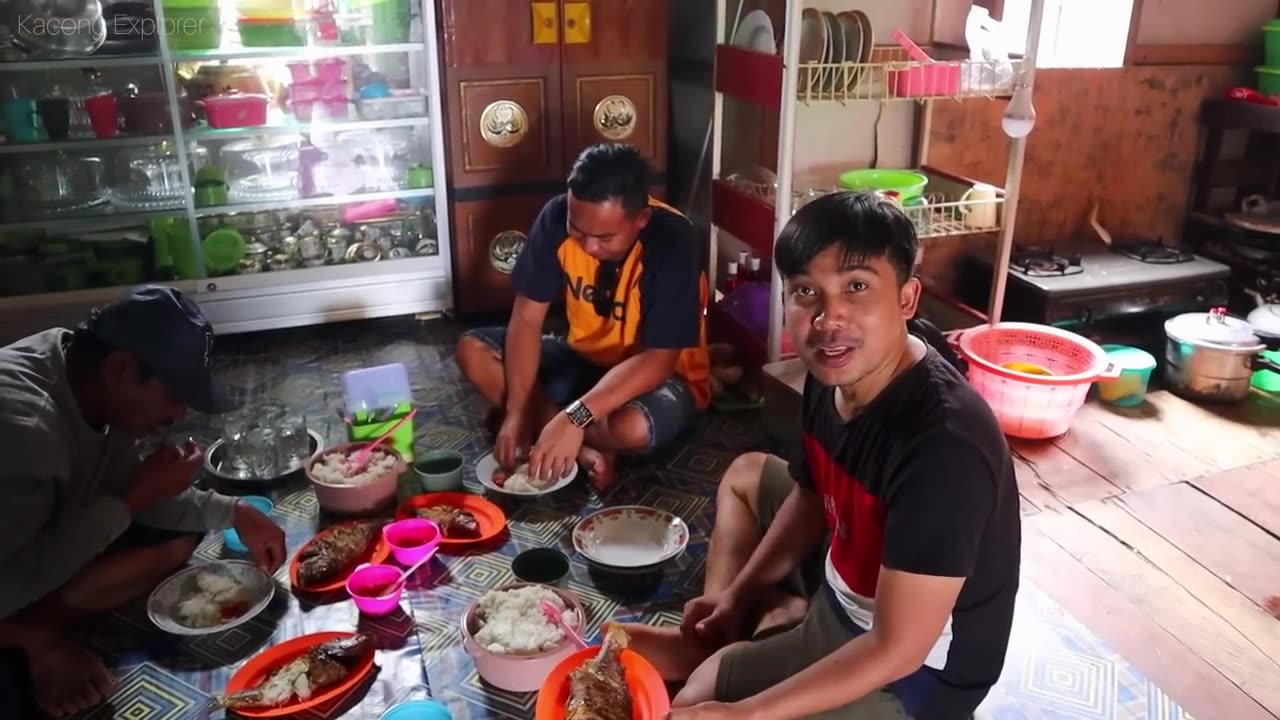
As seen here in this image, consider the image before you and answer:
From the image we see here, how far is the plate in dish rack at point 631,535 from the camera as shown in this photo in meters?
2.14

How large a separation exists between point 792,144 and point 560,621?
1506 millimetres

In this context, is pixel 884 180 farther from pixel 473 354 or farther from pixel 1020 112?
pixel 473 354

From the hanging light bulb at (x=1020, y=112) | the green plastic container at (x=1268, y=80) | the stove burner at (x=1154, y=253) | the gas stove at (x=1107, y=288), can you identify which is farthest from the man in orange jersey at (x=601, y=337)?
the green plastic container at (x=1268, y=80)

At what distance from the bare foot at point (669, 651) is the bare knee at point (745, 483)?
0.32m

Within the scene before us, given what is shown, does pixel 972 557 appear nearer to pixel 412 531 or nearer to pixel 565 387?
pixel 412 531

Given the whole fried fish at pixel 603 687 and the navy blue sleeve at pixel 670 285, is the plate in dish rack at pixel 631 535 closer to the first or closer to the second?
the navy blue sleeve at pixel 670 285

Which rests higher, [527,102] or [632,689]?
[527,102]

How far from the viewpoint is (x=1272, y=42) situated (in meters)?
3.43

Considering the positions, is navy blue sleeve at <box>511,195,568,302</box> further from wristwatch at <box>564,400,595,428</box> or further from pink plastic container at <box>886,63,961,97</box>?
pink plastic container at <box>886,63,961,97</box>

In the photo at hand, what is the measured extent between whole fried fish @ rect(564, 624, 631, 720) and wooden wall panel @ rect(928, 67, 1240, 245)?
2380 mm

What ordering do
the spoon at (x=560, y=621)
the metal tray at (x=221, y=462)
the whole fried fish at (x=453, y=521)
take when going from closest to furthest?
the spoon at (x=560, y=621)
the whole fried fish at (x=453, y=521)
the metal tray at (x=221, y=462)

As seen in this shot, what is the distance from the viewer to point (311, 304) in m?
3.62

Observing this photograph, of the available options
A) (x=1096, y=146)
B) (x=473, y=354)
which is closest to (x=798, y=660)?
(x=473, y=354)

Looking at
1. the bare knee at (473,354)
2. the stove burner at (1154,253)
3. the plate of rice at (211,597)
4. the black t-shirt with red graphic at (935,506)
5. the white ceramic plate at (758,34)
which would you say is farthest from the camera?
the stove burner at (1154,253)
